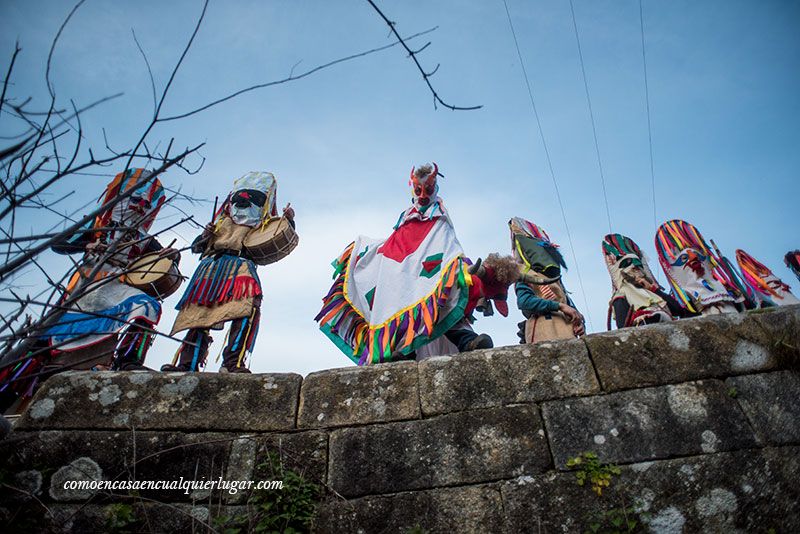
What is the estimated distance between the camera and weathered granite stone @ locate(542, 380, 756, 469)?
2.44m

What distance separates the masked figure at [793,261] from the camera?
7.27 m

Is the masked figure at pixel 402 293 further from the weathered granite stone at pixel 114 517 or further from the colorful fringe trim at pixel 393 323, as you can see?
the weathered granite stone at pixel 114 517

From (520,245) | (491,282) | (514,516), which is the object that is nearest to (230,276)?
(491,282)

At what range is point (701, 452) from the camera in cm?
242

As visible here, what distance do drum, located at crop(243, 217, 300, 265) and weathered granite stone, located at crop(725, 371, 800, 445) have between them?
369cm

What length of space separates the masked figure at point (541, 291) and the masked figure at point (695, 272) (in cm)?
142

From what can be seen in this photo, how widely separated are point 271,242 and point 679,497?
12.3 feet

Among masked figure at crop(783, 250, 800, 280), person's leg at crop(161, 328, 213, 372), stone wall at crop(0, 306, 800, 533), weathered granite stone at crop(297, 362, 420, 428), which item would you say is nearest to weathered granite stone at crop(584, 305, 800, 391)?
stone wall at crop(0, 306, 800, 533)

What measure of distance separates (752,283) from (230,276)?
568cm

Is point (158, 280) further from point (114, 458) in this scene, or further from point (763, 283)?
point (763, 283)

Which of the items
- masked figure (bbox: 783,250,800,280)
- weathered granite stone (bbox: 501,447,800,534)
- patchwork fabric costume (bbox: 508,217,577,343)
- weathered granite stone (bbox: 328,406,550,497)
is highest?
masked figure (bbox: 783,250,800,280)

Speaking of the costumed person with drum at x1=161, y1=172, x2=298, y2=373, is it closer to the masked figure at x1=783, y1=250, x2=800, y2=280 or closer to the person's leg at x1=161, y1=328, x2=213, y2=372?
the person's leg at x1=161, y1=328, x2=213, y2=372

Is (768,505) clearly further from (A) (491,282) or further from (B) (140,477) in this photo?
(B) (140,477)

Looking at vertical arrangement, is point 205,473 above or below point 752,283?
below
